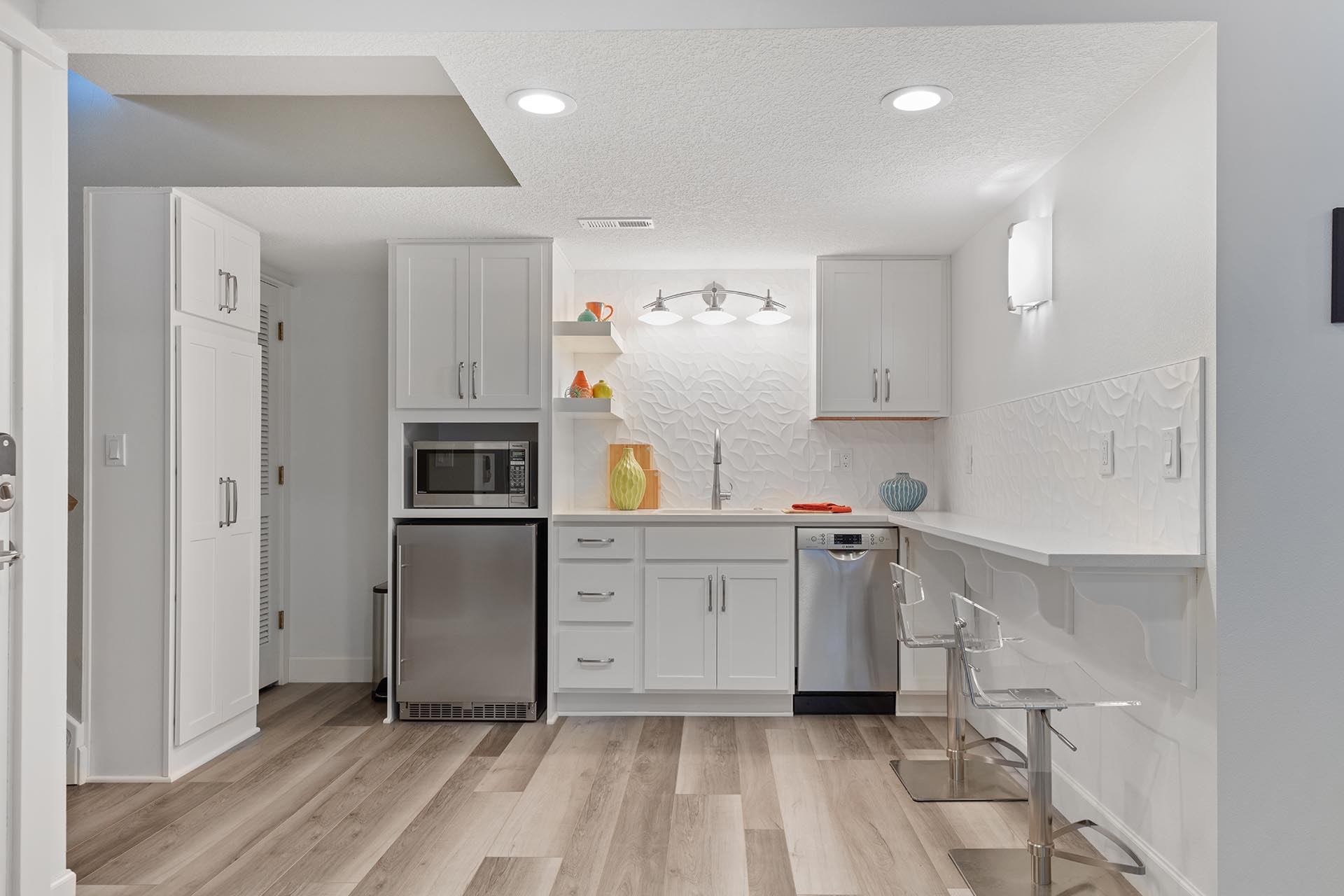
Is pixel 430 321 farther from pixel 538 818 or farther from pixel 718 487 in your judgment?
pixel 538 818

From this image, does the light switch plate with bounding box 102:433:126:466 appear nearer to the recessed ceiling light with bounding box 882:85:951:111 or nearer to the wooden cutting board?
the wooden cutting board

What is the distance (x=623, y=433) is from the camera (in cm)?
459

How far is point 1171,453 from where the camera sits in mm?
2129

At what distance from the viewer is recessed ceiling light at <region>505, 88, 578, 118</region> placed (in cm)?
239

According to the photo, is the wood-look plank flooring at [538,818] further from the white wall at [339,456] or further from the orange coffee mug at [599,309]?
the orange coffee mug at [599,309]

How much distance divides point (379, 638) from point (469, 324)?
66.1 inches

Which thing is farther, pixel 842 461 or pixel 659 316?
pixel 842 461

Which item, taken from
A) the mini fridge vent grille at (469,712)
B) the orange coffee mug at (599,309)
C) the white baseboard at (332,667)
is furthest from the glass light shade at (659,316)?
the white baseboard at (332,667)

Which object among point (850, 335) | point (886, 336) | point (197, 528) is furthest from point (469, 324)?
point (886, 336)

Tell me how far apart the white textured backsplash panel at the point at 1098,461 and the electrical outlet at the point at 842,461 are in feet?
2.65

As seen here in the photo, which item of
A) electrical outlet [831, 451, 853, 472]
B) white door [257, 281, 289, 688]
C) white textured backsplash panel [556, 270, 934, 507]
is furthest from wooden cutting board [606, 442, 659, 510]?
white door [257, 281, 289, 688]

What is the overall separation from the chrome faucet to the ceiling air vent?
119 centimetres

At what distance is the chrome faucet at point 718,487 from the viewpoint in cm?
436

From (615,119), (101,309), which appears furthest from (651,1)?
(101,309)
